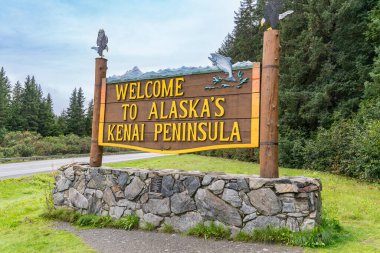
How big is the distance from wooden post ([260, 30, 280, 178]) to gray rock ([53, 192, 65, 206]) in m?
4.47

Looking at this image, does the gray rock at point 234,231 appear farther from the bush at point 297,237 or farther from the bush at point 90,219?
the bush at point 90,219

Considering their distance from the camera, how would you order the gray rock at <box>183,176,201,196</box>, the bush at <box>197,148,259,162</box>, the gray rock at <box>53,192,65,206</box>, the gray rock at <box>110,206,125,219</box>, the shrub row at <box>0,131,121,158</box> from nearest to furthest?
1. the gray rock at <box>183,176,201,196</box>
2. the gray rock at <box>110,206,125,219</box>
3. the gray rock at <box>53,192,65,206</box>
4. the bush at <box>197,148,259,162</box>
5. the shrub row at <box>0,131,121,158</box>

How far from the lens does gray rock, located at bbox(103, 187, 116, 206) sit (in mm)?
7117

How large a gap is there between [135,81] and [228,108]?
2.27m

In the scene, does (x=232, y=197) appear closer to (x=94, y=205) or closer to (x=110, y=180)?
(x=110, y=180)

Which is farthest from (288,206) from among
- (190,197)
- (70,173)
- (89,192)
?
(70,173)

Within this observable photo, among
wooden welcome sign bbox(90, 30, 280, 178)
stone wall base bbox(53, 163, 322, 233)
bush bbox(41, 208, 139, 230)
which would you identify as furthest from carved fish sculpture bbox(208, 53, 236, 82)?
bush bbox(41, 208, 139, 230)

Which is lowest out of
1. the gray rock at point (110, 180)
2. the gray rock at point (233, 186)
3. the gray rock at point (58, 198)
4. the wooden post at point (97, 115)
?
the gray rock at point (58, 198)

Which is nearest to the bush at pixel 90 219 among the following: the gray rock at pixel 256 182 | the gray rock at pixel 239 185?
the gray rock at pixel 239 185

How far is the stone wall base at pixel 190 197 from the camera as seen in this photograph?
213 inches

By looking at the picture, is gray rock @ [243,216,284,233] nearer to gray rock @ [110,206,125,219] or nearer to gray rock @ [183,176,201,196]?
gray rock @ [183,176,201,196]

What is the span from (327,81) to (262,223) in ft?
53.0

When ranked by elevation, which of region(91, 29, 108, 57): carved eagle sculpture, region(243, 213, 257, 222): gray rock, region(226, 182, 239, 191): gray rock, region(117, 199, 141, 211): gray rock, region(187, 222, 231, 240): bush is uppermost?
region(91, 29, 108, 57): carved eagle sculpture

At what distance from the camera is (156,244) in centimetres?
568
